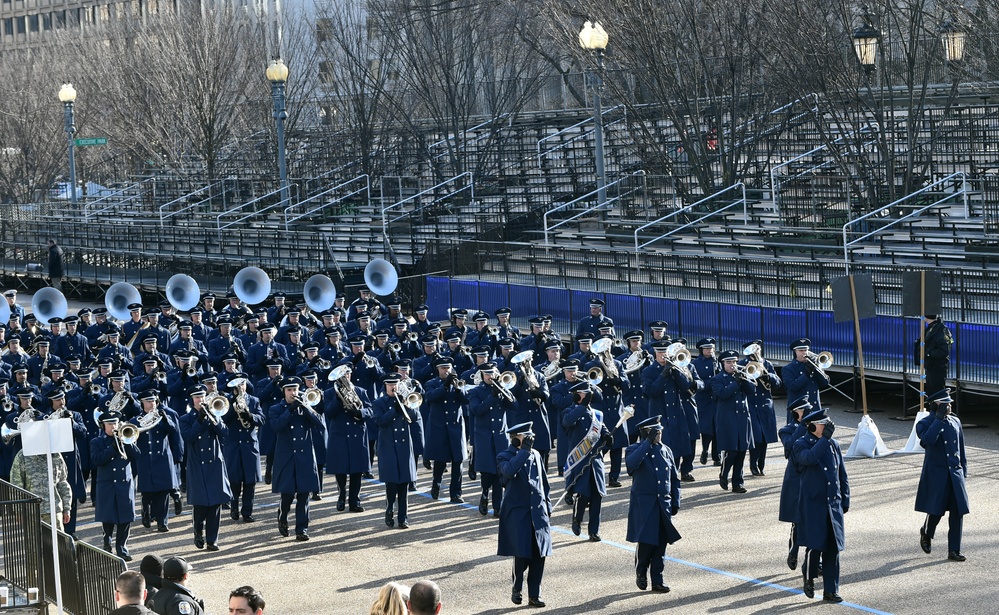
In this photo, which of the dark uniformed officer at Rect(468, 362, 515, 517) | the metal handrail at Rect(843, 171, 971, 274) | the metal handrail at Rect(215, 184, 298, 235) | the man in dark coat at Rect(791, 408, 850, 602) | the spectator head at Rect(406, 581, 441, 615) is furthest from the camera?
the metal handrail at Rect(215, 184, 298, 235)

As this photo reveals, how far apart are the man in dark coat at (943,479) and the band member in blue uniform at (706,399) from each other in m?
4.30

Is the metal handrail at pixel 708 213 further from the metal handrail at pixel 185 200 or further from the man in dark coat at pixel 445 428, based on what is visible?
the metal handrail at pixel 185 200

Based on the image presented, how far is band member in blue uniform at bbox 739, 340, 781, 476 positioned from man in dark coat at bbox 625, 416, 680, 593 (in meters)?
4.44

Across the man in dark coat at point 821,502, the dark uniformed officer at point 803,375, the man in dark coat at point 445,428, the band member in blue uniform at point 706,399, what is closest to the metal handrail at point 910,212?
the band member in blue uniform at point 706,399

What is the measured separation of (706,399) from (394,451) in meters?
4.16

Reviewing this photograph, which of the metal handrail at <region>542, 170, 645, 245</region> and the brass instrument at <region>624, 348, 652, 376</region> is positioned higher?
the metal handrail at <region>542, 170, 645, 245</region>

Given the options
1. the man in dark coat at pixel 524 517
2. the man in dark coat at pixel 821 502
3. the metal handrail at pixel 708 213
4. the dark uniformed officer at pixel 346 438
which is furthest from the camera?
the metal handrail at pixel 708 213

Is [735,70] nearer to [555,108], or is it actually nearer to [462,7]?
[462,7]

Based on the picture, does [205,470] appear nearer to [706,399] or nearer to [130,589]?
[706,399]

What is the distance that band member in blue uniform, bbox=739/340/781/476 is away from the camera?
1747 centimetres

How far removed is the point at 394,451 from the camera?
15.7 metres

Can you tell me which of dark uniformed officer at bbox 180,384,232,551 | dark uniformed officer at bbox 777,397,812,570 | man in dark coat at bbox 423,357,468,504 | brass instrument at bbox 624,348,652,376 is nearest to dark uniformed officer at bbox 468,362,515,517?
man in dark coat at bbox 423,357,468,504

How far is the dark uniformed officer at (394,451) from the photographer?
15672 mm

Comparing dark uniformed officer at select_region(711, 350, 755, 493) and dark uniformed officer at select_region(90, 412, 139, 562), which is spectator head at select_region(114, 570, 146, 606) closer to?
dark uniformed officer at select_region(90, 412, 139, 562)
